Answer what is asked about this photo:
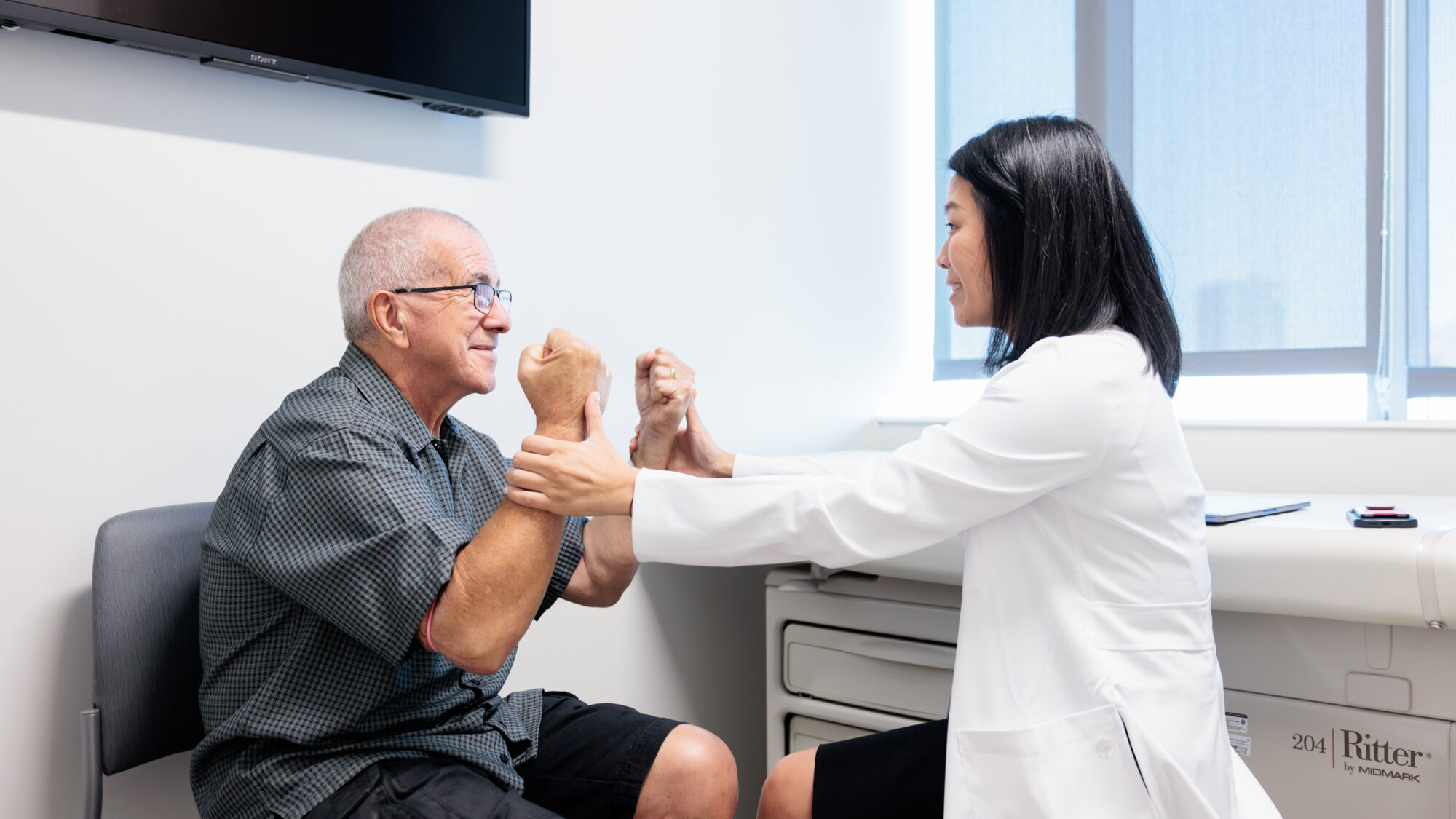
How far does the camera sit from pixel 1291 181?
7.05 ft

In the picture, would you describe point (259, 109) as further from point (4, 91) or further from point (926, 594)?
point (926, 594)

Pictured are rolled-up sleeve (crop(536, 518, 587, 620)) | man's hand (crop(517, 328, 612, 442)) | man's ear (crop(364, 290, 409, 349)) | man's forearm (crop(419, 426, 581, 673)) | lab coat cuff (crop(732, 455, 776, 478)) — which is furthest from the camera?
lab coat cuff (crop(732, 455, 776, 478))

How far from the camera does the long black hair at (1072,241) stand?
3.77 feet

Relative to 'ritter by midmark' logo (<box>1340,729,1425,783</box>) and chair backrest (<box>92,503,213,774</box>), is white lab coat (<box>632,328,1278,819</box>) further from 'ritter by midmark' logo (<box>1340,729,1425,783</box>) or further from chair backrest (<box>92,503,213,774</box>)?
chair backrest (<box>92,503,213,774</box>)

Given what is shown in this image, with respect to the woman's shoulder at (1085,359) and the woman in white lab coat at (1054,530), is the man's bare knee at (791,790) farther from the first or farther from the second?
the woman's shoulder at (1085,359)

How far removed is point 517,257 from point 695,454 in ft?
1.55

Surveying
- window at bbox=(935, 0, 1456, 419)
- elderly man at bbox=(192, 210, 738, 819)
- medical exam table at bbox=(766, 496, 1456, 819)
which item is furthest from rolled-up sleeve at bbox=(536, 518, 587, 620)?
window at bbox=(935, 0, 1456, 419)

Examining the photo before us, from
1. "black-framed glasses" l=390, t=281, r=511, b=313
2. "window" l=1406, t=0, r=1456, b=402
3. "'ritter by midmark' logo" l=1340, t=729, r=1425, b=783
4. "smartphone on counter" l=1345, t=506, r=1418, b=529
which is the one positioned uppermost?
"window" l=1406, t=0, r=1456, b=402

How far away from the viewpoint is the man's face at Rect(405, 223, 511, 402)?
47.8 inches

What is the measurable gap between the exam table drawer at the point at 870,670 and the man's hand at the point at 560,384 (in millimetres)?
768

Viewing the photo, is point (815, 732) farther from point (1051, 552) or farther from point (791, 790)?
point (1051, 552)

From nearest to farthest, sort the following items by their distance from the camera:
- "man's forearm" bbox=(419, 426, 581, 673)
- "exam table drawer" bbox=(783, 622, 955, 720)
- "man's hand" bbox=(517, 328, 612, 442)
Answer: "man's forearm" bbox=(419, 426, 581, 673) < "man's hand" bbox=(517, 328, 612, 442) < "exam table drawer" bbox=(783, 622, 955, 720)

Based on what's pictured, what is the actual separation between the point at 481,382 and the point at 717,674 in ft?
3.48

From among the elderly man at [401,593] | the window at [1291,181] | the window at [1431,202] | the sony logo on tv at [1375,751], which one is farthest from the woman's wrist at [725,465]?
the window at [1431,202]
